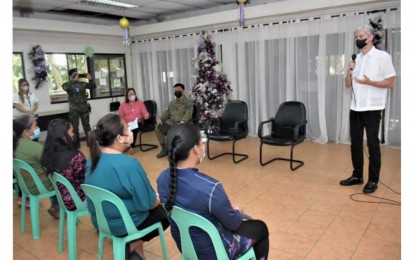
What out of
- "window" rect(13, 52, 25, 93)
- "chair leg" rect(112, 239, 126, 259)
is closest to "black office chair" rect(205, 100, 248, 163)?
"chair leg" rect(112, 239, 126, 259)

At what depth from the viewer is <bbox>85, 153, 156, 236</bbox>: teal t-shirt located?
6.71 feet

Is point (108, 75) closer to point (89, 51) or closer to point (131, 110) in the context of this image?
point (89, 51)

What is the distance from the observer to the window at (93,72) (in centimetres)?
725

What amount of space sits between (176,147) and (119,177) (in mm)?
548

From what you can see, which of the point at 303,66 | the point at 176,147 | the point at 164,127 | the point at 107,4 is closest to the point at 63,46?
the point at 107,4

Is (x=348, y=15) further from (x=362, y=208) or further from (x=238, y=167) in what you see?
(x=362, y=208)

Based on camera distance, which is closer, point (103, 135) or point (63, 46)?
point (103, 135)

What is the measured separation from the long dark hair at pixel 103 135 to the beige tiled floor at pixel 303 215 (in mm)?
957

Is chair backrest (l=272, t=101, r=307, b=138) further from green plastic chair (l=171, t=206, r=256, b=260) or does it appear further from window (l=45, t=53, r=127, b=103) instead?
window (l=45, t=53, r=127, b=103)

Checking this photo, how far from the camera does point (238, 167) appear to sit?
4.81 meters

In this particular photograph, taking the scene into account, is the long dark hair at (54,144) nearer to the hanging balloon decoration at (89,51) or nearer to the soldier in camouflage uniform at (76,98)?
the soldier in camouflage uniform at (76,98)

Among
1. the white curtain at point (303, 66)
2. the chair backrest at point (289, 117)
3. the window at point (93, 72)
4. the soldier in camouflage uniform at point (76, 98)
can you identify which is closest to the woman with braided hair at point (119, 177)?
the chair backrest at point (289, 117)

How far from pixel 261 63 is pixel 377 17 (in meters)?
2.12

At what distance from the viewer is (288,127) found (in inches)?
190
